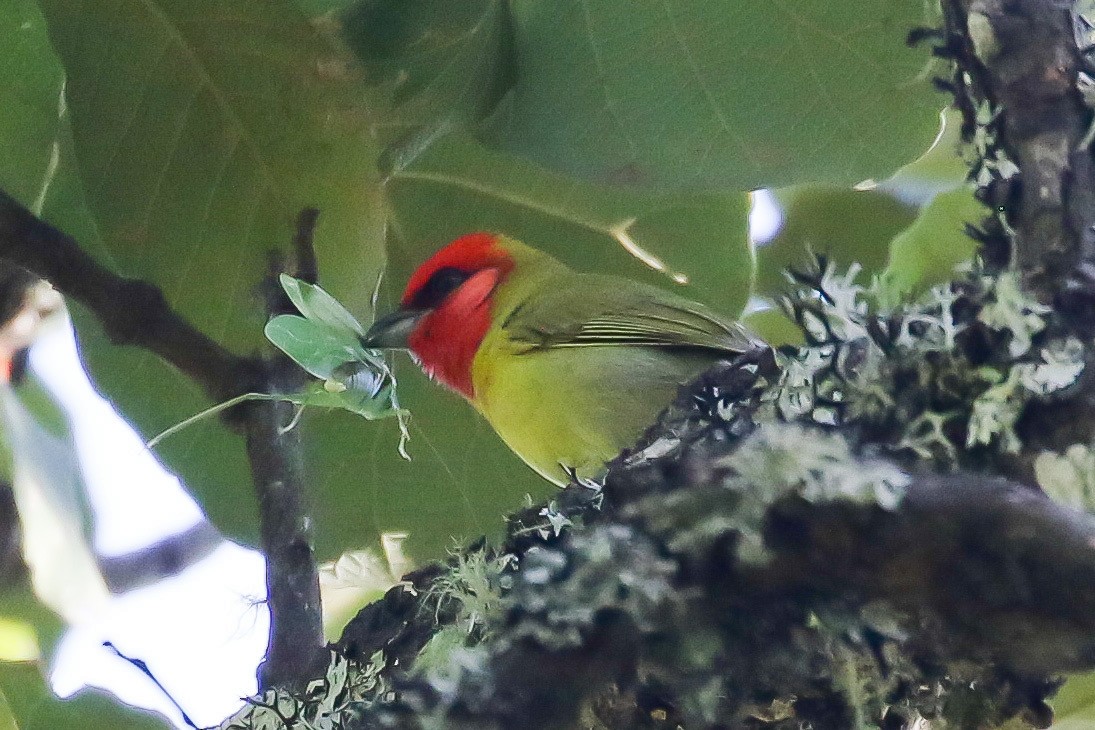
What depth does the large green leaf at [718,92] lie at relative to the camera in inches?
80.2

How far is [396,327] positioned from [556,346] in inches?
12.7

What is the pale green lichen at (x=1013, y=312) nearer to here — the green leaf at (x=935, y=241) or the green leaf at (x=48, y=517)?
the green leaf at (x=935, y=241)

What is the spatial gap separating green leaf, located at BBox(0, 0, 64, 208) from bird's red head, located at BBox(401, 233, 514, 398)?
70 centimetres

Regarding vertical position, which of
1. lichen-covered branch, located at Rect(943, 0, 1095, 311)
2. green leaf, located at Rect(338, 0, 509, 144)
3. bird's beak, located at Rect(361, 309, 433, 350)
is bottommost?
bird's beak, located at Rect(361, 309, 433, 350)

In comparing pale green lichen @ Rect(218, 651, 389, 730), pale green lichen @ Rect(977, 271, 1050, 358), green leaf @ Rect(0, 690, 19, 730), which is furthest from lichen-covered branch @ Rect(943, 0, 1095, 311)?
green leaf @ Rect(0, 690, 19, 730)

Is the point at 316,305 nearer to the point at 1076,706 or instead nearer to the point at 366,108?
the point at 366,108

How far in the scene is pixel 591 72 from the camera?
2076mm

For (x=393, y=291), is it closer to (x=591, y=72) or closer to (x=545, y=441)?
(x=545, y=441)

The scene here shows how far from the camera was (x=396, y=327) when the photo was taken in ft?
7.91

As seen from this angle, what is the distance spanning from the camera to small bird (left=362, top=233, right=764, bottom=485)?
229 cm

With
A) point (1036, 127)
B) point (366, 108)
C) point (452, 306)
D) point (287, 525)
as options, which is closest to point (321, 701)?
point (287, 525)

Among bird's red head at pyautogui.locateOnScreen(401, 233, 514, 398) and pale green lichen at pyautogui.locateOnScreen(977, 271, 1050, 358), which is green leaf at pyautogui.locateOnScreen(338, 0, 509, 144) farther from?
pale green lichen at pyautogui.locateOnScreen(977, 271, 1050, 358)

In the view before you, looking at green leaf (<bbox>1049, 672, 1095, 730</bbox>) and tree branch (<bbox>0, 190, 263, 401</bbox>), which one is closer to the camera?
green leaf (<bbox>1049, 672, 1095, 730</bbox>)

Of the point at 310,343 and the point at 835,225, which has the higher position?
the point at 310,343
